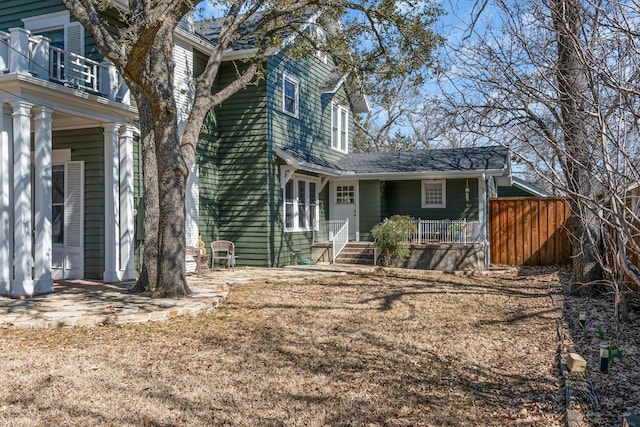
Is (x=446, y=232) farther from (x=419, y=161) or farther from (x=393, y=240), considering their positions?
(x=419, y=161)

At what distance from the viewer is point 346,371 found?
201 inches

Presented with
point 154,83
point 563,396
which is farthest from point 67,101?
point 563,396

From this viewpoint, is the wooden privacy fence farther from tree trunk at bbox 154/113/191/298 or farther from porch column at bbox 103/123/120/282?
porch column at bbox 103/123/120/282

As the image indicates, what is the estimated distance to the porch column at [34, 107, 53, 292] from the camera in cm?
877

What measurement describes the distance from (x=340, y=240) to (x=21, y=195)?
32.8 feet

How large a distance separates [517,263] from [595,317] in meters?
8.91

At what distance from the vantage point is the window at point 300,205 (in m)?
15.3

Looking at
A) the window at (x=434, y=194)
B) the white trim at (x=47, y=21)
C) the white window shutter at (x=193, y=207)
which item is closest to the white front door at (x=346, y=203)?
the window at (x=434, y=194)

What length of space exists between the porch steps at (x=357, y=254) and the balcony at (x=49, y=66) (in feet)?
27.3

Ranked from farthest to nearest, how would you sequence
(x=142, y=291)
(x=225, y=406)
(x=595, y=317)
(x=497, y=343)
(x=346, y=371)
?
(x=142, y=291)
(x=595, y=317)
(x=497, y=343)
(x=346, y=371)
(x=225, y=406)

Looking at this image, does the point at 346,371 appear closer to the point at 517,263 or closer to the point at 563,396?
the point at 563,396

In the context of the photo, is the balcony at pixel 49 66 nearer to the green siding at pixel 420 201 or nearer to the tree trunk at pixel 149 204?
the tree trunk at pixel 149 204

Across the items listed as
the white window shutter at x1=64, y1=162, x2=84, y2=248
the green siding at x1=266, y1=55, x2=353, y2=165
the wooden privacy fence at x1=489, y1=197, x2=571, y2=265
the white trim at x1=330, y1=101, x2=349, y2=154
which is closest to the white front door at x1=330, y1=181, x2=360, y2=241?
the green siding at x1=266, y1=55, x2=353, y2=165

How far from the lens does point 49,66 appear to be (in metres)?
9.32
